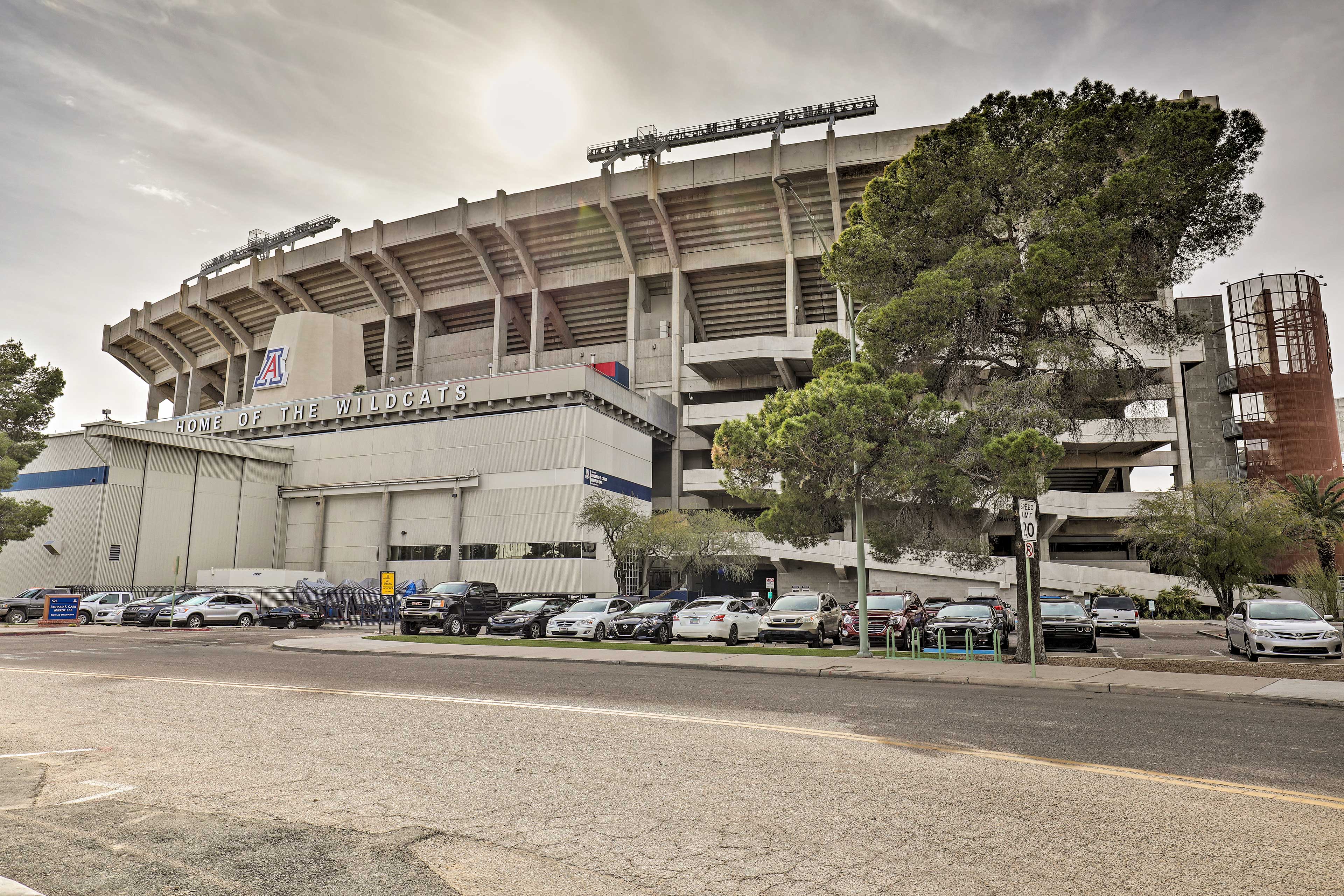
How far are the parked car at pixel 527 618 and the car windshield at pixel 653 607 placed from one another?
2.95m

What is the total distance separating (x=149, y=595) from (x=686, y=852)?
4703 cm

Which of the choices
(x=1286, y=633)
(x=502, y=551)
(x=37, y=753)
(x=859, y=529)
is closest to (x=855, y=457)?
(x=859, y=529)

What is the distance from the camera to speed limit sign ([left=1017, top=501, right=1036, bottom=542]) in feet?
48.0

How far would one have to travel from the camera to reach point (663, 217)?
183ft

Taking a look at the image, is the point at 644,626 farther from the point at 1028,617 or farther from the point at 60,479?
the point at 60,479

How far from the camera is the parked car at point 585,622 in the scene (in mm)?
24438

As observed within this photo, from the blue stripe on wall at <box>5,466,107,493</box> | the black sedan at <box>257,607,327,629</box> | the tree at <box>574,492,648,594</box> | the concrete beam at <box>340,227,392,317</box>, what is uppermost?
the concrete beam at <box>340,227,392,317</box>

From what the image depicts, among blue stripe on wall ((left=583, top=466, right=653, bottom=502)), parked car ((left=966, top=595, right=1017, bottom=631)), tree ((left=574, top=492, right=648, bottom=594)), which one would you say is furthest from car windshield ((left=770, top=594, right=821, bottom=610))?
blue stripe on wall ((left=583, top=466, right=653, bottom=502))

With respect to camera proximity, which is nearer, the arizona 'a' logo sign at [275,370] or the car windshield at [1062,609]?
the car windshield at [1062,609]

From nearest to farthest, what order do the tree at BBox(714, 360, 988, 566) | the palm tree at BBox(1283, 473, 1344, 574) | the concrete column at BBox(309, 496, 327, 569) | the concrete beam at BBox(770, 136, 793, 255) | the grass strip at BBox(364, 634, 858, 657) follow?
the tree at BBox(714, 360, 988, 566)
the grass strip at BBox(364, 634, 858, 657)
the palm tree at BBox(1283, 473, 1344, 574)
the concrete column at BBox(309, 496, 327, 569)
the concrete beam at BBox(770, 136, 793, 255)

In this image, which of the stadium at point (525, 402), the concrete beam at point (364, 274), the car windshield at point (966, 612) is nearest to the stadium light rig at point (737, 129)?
the stadium at point (525, 402)

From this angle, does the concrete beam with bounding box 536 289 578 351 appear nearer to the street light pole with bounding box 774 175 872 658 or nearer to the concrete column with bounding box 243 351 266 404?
the concrete column with bounding box 243 351 266 404

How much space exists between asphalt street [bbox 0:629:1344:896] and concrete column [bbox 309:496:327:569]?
133 ft

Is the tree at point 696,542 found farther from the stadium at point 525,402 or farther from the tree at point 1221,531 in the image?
the tree at point 1221,531
